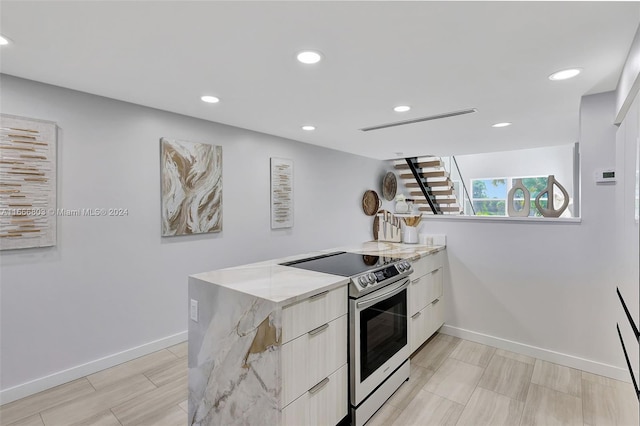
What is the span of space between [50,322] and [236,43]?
2372 mm

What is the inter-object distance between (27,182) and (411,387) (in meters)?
3.10

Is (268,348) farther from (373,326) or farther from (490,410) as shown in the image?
(490,410)

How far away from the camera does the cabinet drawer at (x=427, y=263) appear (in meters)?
2.70

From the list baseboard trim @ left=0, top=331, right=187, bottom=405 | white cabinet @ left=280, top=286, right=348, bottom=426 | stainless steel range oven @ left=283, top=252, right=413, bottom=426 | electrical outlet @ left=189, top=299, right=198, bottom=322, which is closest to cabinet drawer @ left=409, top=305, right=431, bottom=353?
stainless steel range oven @ left=283, top=252, right=413, bottom=426

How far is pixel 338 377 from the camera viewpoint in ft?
5.84

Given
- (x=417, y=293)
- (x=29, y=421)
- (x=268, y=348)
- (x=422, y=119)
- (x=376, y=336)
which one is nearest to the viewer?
(x=268, y=348)

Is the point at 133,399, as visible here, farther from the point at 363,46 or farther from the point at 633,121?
the point at 633,121

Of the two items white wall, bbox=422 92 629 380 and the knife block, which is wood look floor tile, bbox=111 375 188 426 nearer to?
the knife block

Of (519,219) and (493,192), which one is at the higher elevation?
(493,192)

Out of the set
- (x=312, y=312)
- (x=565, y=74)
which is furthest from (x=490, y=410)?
(x=565, y=74)

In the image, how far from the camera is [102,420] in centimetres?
196

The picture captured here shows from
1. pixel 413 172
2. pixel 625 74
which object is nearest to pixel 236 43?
pixel 625 74

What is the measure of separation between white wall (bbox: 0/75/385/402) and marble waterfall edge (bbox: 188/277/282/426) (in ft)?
3.98

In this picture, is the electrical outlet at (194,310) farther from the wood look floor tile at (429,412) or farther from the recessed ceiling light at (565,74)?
the recessed ceiling light at (565,74)
